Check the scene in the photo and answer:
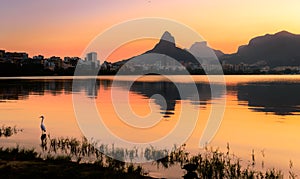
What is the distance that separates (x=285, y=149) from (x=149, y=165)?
45.3ft

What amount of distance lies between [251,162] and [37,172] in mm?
15118

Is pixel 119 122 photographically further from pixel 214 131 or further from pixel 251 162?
pixel 251 162

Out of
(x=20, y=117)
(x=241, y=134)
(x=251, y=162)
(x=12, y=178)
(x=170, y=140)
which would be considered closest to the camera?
(x=12, y=178)

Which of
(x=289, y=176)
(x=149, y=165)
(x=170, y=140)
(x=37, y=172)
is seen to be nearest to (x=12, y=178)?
(x=37, y=172)

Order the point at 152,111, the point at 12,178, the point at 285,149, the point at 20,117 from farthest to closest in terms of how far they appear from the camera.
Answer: the point at 152,111 → the point at 20,117 → the point at 285,149 → the point at 12,178

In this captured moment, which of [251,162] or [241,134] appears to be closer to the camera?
[251,162]

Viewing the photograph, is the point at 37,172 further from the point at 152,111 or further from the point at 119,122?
the point at 152,111

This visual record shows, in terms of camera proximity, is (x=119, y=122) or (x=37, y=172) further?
(x=119, y=122)

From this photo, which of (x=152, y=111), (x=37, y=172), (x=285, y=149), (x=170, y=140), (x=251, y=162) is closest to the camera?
(x=37, y=172)

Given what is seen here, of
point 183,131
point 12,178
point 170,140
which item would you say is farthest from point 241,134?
point 12,178

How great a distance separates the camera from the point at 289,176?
2219 cm

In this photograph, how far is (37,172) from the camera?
16.7 m

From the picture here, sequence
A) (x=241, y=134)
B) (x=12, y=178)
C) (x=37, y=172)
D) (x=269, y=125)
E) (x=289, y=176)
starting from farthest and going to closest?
(x=269, y=125) → (x=241, y=134) → (x=289, y=176) → (x=37, y=172) → (x=12, y=178)

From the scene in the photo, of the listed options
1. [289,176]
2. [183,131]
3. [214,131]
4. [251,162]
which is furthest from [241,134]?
[289,176]
